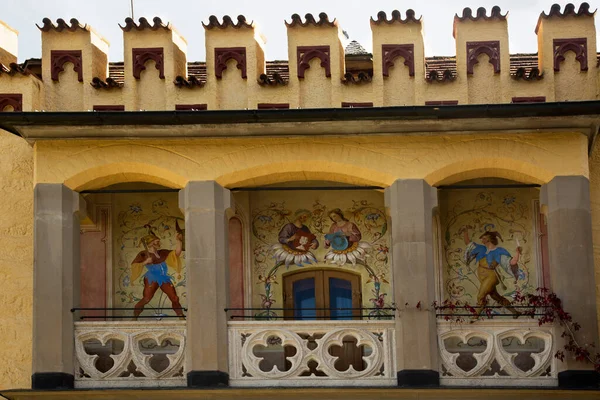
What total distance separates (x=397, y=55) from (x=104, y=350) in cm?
522

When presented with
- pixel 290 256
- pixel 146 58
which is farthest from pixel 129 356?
pixel 146 58

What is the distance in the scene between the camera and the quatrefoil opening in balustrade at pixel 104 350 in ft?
88.1

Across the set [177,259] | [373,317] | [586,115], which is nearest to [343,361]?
[373,317]

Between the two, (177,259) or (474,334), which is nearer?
(474,334)

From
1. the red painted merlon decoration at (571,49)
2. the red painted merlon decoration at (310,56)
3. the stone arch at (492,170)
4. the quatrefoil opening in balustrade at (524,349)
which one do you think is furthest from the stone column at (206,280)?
the red painted merlon decoration at (571,49)

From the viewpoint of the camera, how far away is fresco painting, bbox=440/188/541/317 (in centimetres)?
2728

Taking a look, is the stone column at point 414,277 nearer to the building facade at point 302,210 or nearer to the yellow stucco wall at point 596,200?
the building facade at point 302,210

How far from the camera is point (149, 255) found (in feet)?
90.8

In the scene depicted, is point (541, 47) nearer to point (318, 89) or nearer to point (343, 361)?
point (318, 89)

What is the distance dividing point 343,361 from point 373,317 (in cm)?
67

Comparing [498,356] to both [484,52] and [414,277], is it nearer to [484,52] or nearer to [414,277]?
[414,277]

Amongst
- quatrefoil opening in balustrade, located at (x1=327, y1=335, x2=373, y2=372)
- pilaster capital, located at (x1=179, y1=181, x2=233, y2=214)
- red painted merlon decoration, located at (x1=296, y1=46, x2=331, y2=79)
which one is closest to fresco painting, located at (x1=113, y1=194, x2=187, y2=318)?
pilaster capital, located at (x1=179, y1=181, x2=233, y2=214)

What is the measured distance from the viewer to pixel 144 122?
2639 centimetres

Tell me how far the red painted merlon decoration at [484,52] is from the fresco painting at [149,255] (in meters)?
4.24
